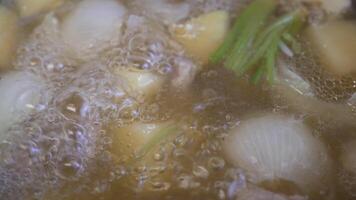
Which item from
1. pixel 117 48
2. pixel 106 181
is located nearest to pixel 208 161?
pixel 106 181

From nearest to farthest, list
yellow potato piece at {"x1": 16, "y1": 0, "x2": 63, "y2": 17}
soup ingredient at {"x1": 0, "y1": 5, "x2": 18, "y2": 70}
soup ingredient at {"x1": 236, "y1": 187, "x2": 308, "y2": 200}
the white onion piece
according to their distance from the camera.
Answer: soup ingredient at {"x1": 236, "y1": 187, "x2": 308, "y2": 200}, the white onion piece, soup ingredient at {"x1": 0, "y1": 5, "x2": 18, "y2": 70}, yellow potato piece at {"x1": 16, "y1": 0, "x2": 63, "y2": 17}

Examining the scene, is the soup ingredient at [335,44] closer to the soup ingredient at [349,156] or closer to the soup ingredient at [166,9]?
the soup ingredient at [349,156]

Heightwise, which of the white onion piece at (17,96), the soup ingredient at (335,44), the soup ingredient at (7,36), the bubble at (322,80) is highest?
the soup ingredient at (335,44)

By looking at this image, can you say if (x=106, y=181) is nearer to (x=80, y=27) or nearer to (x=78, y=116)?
(x=78, y=116)

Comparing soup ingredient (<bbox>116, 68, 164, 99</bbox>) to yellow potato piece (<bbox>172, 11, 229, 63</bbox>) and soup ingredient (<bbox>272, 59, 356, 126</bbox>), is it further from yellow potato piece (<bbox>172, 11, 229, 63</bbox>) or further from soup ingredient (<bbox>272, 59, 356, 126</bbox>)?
soup ingredient (<bbox>272, 59, 356, 126</bbox>)

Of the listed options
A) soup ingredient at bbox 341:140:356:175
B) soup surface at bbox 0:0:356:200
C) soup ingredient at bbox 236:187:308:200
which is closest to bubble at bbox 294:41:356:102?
soup surface at bbox 0:0:356:200

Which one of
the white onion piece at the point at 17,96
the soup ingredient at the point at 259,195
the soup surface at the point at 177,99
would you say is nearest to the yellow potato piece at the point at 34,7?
the soup surface at the point at 177,99
